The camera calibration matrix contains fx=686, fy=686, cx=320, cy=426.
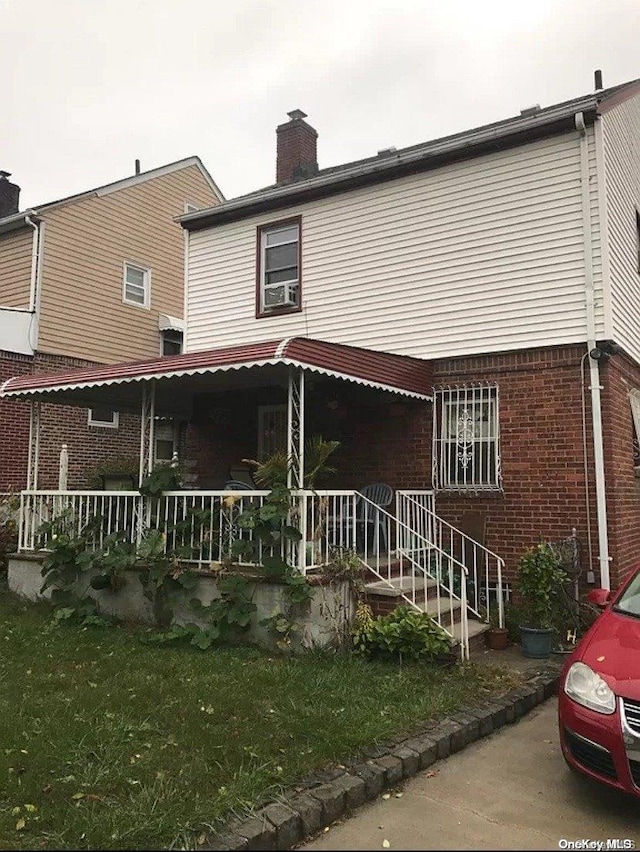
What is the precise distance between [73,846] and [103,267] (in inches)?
612

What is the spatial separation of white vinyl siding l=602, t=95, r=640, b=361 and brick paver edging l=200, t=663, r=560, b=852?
16.8 feet

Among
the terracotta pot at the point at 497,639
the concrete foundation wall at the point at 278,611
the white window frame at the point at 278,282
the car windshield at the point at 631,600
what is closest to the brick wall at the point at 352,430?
the white window frame at the point at 278,282

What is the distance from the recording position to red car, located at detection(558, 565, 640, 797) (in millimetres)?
3799

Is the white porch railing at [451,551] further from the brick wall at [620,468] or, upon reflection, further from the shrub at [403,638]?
the shrub at [403,638]

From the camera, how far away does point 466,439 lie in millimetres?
9258

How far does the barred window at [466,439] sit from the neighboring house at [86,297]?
6.97m

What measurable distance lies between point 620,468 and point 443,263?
12.0 feet

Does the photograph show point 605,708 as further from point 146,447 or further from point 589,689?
point 146,447

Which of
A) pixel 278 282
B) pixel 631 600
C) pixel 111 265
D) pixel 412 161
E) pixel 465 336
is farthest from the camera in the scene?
pixel 111 265

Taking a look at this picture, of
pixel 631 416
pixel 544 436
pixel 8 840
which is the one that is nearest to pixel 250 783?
pixel 8 840

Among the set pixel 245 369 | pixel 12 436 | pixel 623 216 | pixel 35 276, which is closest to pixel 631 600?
pixel 245 369

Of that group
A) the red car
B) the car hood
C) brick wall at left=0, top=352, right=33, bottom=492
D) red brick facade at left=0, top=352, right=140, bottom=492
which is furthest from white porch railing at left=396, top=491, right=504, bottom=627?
brick wall at left=0, top=352, right=33, bottom=492

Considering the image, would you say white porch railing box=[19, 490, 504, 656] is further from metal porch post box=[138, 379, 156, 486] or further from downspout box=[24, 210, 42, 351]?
downspout box=[24, 210, 42, 351]

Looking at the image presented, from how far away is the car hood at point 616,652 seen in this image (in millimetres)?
3926
